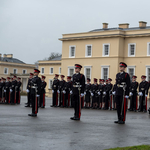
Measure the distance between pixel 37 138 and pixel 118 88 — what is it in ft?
16.7

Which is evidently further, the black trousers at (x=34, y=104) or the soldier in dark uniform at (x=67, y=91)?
the soldier in dark uniform at (x=67, y=91)

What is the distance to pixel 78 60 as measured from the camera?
56.4 metres

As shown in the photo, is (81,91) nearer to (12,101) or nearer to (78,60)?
(12,101)

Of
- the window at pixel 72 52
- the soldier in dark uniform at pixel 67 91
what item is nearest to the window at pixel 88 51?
the window at pixel 72 52

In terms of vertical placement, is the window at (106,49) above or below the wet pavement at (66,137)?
above

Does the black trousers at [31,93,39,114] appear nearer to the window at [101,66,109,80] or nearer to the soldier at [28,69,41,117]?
the soldier at [28,69,41,117]

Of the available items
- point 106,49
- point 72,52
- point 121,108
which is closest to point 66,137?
point 121,108

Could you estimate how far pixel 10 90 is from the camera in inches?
935

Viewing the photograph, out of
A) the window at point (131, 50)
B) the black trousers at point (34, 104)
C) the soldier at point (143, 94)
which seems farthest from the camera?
the window at point (131, 50)

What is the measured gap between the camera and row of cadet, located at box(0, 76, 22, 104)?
78.2 feet

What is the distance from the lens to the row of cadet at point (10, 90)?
23.8m

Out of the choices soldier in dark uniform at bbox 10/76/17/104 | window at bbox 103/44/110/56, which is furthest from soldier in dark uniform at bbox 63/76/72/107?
window at bbox 103/44/110/56

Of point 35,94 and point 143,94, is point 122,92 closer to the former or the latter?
point 35,94

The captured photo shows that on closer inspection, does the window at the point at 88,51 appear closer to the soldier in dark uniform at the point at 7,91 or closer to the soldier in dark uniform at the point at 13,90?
the soldier in dark uniform at the point at 7,91
